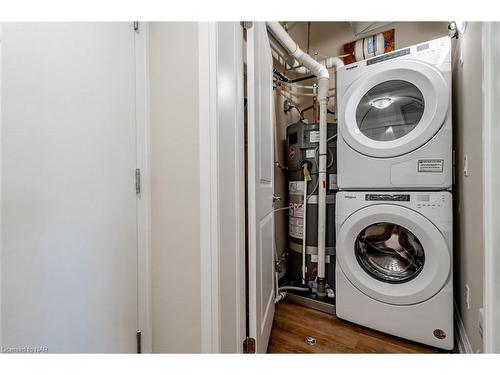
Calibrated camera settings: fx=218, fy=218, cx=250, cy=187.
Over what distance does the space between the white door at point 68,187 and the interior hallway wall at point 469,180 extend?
55.2 inches

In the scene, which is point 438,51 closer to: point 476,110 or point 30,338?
point 476,110

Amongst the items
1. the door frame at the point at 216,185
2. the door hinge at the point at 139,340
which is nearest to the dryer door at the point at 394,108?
the door frame at the point at 216,185

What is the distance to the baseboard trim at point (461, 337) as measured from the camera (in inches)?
40.3

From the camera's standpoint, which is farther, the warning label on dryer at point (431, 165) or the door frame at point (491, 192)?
the warning label on dryer at point (431, 165)

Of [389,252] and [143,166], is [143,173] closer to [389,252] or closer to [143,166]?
[143,166]

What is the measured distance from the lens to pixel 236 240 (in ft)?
2.67

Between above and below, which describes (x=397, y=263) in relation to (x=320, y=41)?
below

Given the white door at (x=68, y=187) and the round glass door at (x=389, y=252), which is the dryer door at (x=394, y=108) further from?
the white door at (x=68, y=187)

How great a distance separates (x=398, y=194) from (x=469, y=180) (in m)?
0.29

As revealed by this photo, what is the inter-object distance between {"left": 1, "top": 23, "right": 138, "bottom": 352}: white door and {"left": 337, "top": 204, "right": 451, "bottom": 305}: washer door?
3.90ft

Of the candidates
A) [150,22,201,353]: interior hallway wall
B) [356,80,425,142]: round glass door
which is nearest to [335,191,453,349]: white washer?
[356,80,425,142]: round glass door

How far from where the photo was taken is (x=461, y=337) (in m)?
1.10

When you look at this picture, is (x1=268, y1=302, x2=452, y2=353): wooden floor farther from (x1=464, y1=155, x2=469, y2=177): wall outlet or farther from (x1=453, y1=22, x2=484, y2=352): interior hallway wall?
(x1=464, y1=155, x2=469, y2=177): wall outlet

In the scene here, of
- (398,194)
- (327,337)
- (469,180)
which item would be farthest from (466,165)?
(327,337)
